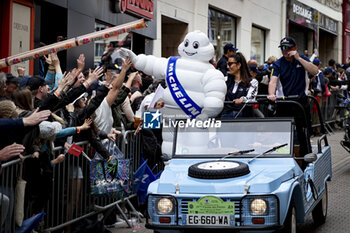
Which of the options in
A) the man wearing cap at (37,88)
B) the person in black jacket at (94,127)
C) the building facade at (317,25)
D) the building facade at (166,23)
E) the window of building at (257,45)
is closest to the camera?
the man wearing cap at (37,88)

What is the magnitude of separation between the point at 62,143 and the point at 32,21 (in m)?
6.37

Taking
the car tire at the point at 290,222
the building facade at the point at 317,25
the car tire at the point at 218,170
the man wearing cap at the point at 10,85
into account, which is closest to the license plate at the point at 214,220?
the car tire at the point at 218,170

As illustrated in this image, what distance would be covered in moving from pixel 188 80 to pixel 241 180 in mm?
2810

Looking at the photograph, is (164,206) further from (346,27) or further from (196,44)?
(346,27)

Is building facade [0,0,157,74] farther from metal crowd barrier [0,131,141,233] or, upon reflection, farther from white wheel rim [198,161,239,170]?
white wheel rim [198,161,239,170]

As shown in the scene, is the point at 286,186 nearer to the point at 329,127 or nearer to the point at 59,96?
the point at 59,96

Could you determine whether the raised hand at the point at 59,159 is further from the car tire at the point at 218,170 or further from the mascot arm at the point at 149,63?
the mascot arm at the point at 149,63

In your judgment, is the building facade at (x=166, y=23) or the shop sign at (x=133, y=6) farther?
the shop sign at (x=133, y=6)

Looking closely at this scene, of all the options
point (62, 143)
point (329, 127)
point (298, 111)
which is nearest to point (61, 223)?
point (62, 143)

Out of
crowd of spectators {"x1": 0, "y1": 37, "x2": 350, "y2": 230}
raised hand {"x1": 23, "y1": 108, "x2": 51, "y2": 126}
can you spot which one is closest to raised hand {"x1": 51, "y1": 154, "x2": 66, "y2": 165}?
crowd of spectators {"x1": 0, "y1": 37, "x2": 350, "y2": 230}

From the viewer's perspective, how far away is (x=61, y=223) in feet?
23.0

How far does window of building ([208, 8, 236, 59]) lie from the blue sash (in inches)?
574

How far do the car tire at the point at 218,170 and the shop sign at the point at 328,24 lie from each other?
32229 mm

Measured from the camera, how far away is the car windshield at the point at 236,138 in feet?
21.1
